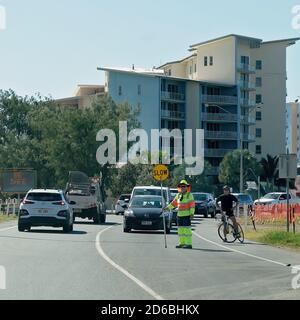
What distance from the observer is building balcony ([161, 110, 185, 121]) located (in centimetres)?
10759

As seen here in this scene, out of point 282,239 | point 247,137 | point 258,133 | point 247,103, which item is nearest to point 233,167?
point 247,137

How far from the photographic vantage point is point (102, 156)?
74.7 meters

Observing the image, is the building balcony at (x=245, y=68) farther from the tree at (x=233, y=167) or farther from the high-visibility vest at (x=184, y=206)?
the high-visibility vest at (x=184, y=206)

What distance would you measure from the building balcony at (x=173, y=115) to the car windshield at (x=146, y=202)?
7254 cm

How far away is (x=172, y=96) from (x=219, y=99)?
6.30m

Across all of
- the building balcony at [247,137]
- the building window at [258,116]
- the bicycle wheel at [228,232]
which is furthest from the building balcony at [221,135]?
the bicycle wheel at [228,232]

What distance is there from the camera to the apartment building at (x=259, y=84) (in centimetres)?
11244

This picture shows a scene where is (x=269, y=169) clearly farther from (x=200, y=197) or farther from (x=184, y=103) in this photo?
(x=200, y=197)

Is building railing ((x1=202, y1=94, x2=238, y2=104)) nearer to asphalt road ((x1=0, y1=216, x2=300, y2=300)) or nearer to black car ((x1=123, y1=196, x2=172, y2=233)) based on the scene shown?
black car ((x1=123, y1=196, x2=172, y2=233))

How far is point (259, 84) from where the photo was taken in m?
118

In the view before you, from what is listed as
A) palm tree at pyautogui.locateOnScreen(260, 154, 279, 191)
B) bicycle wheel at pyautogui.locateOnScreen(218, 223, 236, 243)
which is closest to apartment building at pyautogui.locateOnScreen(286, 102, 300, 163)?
palm tree at pyautogui.locateOnScreen(260, 154, 279, 191)

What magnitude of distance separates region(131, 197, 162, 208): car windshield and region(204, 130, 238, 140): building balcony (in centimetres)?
7511

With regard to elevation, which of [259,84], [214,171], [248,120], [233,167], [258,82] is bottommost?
[214,171]
